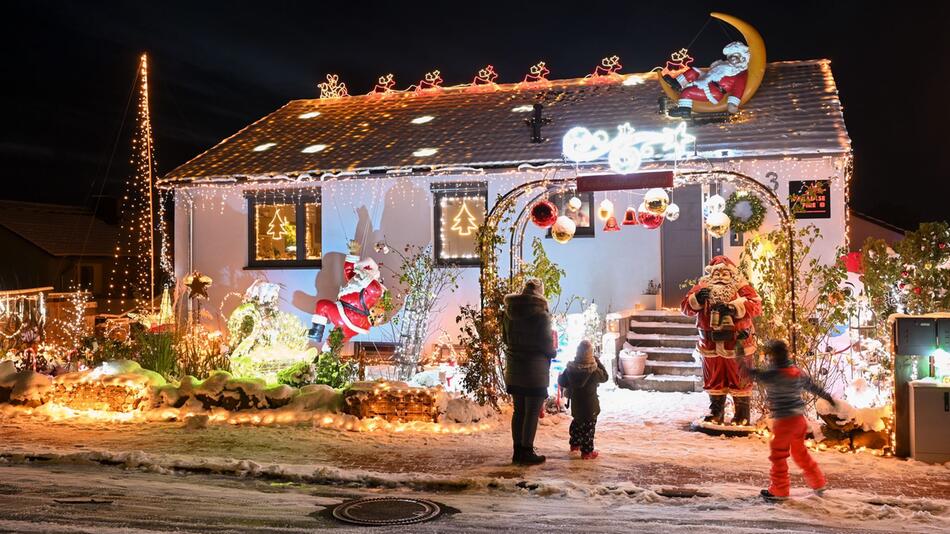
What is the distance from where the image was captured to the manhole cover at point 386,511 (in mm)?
5980

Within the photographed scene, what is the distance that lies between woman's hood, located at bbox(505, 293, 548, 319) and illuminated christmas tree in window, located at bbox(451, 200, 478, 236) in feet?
23.2

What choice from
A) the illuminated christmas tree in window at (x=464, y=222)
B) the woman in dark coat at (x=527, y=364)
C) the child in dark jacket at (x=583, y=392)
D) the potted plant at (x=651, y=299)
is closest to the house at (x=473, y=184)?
the illuminated christmas tree in window at (x=464, y=222)

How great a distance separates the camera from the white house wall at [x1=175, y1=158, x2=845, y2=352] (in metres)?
14.2

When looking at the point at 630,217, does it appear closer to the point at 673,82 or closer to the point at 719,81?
the point at 719,81

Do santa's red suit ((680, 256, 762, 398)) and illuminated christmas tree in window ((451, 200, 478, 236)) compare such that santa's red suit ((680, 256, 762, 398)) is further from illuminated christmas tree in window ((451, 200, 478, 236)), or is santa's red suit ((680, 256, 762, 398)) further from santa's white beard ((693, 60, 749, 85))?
santa's white beard ((693, 60, 749, 85))

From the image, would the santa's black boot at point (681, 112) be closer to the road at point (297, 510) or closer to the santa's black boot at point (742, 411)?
A: the santa's black boot at point (742, 411)

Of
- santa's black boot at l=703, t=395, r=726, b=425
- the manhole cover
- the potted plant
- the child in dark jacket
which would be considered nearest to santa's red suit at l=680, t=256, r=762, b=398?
santa's black boot at l=703, t=395, r=726, b=425

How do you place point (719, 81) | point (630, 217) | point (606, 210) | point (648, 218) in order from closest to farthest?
point (648, 218) < point (606, 210) < point (630, 217) < point (719, 81)

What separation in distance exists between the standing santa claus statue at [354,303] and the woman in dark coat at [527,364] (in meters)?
6.23

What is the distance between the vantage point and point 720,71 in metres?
14.8

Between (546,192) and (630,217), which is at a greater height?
(546,192)

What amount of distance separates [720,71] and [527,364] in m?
9.33

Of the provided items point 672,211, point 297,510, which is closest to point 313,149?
point 672,211

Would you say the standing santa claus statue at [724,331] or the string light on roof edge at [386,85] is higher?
the string light on roof edge at [386,85]
